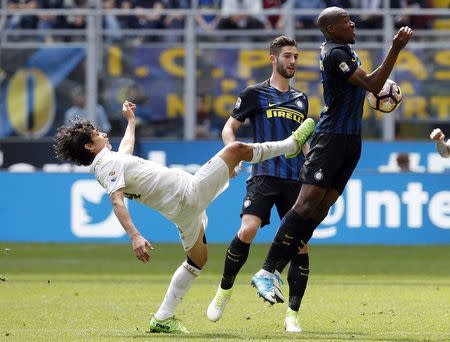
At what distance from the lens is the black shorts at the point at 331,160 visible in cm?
994

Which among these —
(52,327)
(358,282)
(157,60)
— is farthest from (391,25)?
(52,327)

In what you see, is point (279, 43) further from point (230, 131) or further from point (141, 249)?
point (141, 249)

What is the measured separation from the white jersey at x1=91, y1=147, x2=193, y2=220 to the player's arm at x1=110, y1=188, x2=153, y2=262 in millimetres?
210

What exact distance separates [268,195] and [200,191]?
47.4 inches

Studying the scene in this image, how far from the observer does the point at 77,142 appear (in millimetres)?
9961

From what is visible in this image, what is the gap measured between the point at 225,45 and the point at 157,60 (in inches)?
45.5

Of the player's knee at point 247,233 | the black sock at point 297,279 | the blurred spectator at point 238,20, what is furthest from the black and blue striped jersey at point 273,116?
the blurred spectator at point 238,20

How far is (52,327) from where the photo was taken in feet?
34.1

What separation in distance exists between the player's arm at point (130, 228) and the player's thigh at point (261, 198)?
5.24 ft

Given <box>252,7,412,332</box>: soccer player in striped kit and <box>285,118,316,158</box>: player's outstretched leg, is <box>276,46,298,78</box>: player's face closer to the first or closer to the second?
<box>285,118,316,158</box>: player's outstretched leg

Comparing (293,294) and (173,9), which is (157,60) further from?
(293,294)

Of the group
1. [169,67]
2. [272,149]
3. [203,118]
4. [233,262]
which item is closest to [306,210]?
[272,149]

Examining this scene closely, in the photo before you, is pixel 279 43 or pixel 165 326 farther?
pixel 279 43

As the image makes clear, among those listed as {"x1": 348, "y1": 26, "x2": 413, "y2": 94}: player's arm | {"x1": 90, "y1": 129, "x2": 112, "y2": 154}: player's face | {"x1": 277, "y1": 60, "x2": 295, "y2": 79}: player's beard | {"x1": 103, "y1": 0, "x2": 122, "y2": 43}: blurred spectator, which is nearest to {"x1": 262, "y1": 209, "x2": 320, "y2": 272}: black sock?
{"x1": 348, "y1": 26, "x2": 413, "y2": 94}: player's arm
